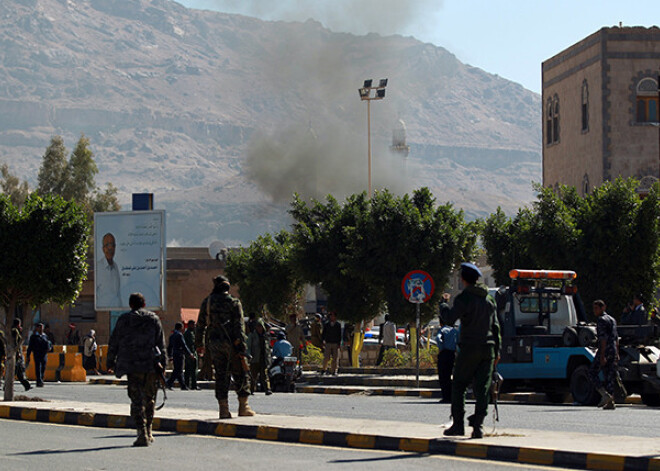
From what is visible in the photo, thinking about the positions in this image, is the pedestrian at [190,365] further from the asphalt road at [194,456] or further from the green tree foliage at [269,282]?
the green tree foliage at [269,282]

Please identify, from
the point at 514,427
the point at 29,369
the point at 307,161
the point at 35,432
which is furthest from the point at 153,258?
the point at 307,161

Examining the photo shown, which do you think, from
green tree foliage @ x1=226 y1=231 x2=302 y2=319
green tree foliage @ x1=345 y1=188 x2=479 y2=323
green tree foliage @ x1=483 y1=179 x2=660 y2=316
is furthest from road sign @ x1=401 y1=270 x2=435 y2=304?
green tree foliage @ x1=226 y1=231 x2=302 y2=319

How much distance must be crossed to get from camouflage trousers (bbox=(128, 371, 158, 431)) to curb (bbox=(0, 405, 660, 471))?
1.24 metres

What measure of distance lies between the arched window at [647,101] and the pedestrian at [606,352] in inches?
1426

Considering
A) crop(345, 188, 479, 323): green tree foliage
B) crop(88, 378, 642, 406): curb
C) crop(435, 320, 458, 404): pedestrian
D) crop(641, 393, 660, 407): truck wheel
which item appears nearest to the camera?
crop(641, 393, 660, 407): truck wheel

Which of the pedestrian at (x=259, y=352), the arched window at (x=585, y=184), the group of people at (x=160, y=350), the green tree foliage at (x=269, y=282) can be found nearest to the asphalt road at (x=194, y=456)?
the group of people at (x=160, y=350)

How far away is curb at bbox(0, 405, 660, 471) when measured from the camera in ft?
33.0

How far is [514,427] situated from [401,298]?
18717mm

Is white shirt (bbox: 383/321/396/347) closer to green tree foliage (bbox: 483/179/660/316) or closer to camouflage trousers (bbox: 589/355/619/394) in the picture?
green tree foliage (bbox: 483/179/660/316)

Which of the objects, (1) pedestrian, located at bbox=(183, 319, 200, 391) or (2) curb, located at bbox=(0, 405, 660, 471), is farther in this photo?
(1) pedestrian, located at bbox=(183, 319, 200, 391)

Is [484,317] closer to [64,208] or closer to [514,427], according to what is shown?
[514,427]

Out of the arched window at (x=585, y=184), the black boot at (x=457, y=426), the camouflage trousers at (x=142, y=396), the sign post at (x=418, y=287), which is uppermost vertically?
the arched window at (x=585, y=184)

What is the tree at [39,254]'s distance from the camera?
20453 mm

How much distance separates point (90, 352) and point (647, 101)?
2856cm
